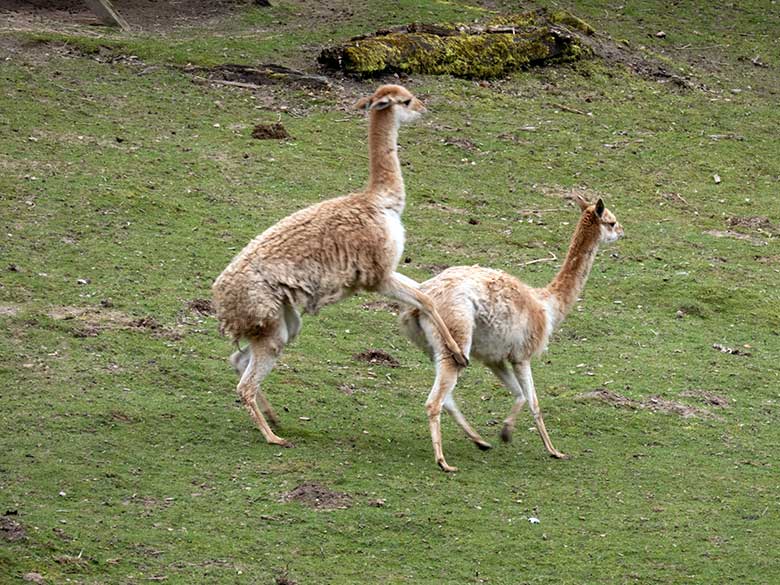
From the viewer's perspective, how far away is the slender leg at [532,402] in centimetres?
899

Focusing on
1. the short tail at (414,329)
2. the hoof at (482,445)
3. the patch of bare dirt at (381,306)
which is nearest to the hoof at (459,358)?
the short tail at (414,329)

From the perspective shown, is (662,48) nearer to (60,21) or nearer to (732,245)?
(732,245)

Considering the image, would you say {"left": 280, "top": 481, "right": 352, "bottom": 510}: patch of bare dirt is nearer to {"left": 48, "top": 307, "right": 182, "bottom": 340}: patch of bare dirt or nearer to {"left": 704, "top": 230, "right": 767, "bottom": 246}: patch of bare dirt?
{"left": 48, "top": 307, "right": 182, "bottom": 340}: patch of bare dirt

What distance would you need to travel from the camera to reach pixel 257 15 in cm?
1859

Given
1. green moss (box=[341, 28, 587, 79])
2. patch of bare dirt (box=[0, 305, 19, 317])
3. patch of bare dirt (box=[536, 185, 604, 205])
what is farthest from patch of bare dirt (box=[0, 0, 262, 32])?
patch of bare dirt (box=[0, 305, 19, 317])

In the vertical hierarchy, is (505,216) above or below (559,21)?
below

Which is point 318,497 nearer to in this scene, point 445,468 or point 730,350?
point 445,468

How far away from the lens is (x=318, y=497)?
7.74 m

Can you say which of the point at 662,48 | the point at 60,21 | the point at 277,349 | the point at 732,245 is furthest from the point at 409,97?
the point at 662,48

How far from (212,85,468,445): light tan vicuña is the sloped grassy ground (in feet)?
1.79

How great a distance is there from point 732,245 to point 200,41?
23.9ft

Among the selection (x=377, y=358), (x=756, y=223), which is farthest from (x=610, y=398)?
(x=756, y=223)

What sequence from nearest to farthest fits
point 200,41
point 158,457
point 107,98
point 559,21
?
1. point 158,457
2. point 107,98
3. point 200,41
4. point 559,21

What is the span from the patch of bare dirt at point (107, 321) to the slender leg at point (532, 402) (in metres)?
2.72
